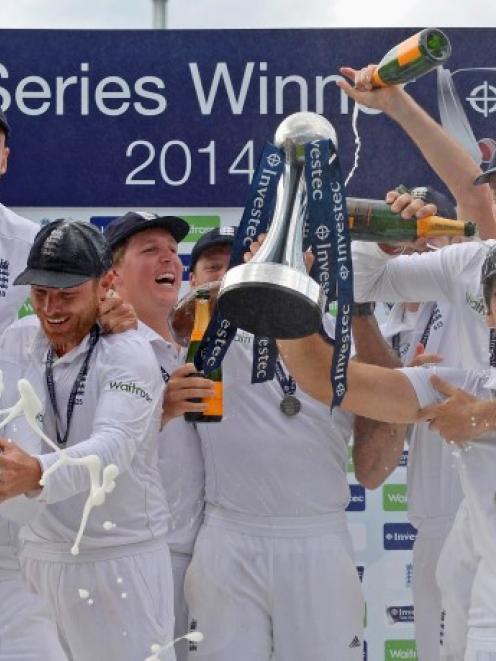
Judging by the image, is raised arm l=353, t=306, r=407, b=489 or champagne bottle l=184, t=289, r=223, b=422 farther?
raised arm l=353, t=306, r=407, b=489

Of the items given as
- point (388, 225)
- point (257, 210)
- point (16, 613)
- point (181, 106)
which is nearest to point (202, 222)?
point (181, 106)

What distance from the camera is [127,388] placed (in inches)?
147

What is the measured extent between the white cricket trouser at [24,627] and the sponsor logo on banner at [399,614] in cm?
210

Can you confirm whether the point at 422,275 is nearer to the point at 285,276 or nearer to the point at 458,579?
the point at 458,579

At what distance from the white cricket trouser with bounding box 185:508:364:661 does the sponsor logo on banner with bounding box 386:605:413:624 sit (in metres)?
1.14

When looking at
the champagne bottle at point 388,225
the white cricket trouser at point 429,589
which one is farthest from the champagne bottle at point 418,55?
the white cricket trouser at point 429,589

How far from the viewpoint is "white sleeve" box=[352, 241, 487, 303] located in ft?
12.8

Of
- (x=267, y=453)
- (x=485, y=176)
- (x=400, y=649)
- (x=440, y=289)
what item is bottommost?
(x=400, y=649)

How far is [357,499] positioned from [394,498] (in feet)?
0.47

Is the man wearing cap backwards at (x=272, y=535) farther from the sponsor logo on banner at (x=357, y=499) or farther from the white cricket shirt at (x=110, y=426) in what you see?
the sponsor logo on banner at (x=357, y=499)

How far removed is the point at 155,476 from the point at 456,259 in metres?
1.06

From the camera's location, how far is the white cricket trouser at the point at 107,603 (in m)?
3.81

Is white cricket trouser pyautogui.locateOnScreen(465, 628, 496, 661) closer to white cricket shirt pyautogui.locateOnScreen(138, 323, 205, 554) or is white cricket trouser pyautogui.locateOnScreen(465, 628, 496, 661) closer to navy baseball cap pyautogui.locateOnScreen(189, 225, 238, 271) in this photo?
white cricket shirt pyautogui.locateOnScreen(138, 323, 205, 554)

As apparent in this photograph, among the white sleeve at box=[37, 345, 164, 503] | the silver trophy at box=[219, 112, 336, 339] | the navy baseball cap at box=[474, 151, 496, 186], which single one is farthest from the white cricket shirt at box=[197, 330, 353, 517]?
the silver trophy at box=[219, 112, 336, 339]
